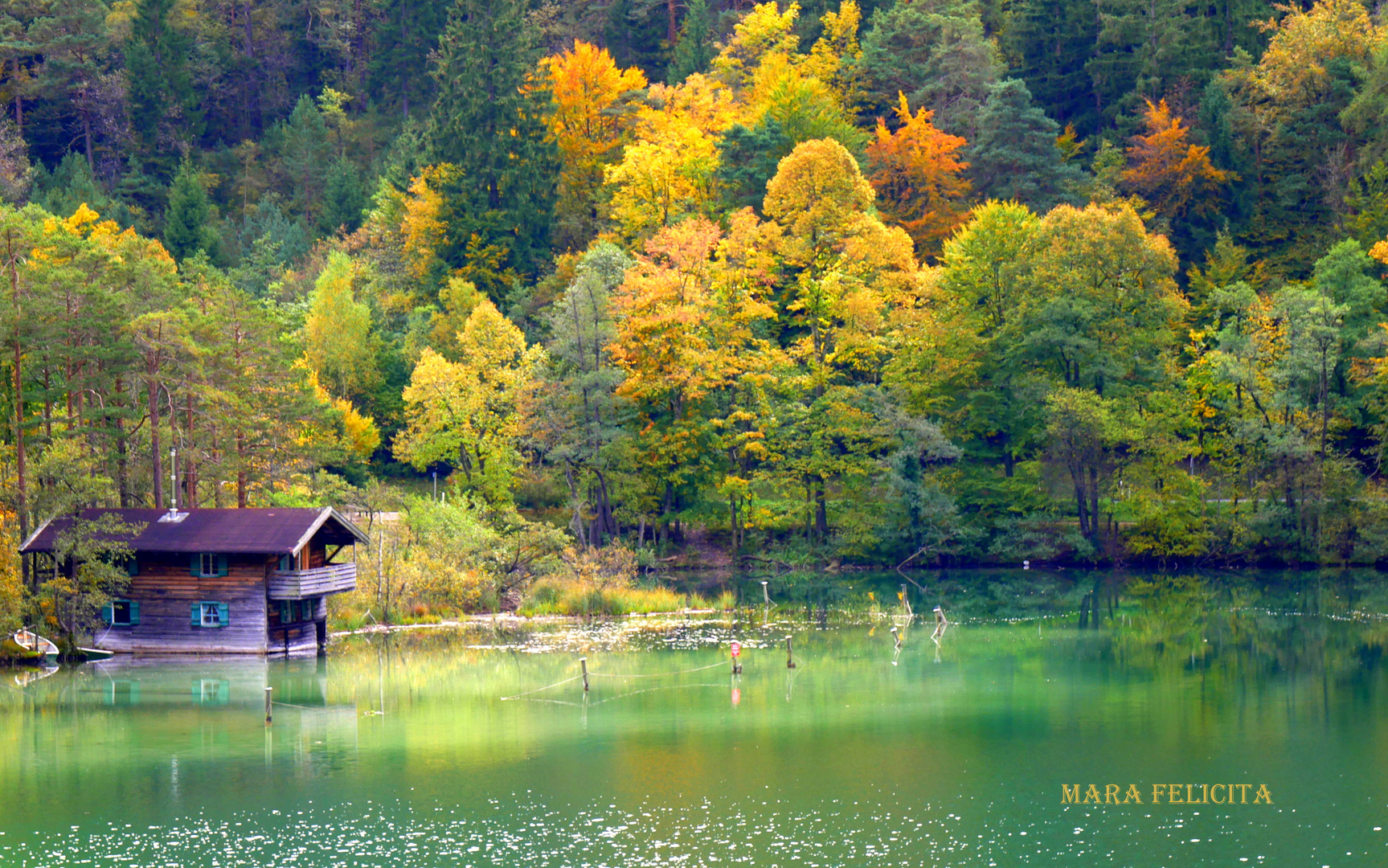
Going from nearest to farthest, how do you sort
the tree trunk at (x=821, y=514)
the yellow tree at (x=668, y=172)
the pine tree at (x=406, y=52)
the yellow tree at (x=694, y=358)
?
the yellow tree at (x=694, y=358), the tree trunk at (x=821, y=514), the yellow tree at (x=668, y=172), the pine tree at (x=406, y=52)

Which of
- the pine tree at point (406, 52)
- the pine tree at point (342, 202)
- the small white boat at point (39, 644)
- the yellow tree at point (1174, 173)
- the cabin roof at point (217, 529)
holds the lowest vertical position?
the small white boat at point (39, 644)

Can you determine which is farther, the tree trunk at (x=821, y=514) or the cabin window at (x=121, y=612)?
the tree trunk at (x=821, y=514)

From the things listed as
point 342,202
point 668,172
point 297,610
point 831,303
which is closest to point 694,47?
point 668,172

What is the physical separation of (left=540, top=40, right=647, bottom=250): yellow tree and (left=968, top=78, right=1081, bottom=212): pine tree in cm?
2166

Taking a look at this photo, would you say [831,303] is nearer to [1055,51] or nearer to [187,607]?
[1055,51]

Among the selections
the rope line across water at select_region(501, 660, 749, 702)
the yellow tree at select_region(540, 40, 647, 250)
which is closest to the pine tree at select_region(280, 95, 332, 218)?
the yellow tree at select_region(540, 40, 647, 250)

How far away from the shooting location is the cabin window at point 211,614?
48.0 metres

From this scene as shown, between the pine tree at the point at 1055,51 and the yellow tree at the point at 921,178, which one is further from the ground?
the pine tree at the point at 1055,51

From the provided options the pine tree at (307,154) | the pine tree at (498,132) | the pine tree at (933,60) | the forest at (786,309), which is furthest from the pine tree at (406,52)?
the pine tree at (933,60)

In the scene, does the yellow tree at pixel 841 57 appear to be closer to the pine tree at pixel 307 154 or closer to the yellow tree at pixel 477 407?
the yellow tree at pixel 477 407

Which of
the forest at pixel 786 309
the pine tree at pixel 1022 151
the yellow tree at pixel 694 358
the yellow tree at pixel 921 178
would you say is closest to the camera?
the forest at pixel 786 309

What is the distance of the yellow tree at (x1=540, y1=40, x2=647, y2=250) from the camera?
9150 cm

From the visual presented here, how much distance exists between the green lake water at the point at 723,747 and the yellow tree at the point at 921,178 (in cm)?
3526

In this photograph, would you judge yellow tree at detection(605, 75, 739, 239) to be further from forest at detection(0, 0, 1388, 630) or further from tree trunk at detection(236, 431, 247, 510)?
tree trunk at detection(236, 431, 247, 510)
